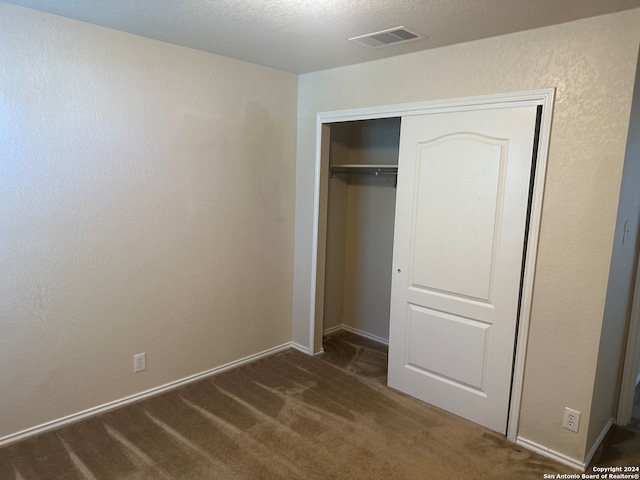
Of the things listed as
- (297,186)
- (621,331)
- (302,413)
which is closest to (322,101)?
(297,186)

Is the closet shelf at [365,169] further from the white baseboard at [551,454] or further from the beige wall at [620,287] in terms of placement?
the white baseboard at [551,454]

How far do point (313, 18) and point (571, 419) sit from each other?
2.59 m

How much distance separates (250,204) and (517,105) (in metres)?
2.01

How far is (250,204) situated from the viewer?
3473 mm

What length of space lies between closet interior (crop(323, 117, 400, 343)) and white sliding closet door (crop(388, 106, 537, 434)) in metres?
0.93

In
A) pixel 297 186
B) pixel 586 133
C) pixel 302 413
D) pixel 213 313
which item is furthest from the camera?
pixel 297 186

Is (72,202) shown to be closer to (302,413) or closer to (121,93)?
(121,93)

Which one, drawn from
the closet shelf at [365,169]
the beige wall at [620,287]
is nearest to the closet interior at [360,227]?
the closet shelf at [365,169]

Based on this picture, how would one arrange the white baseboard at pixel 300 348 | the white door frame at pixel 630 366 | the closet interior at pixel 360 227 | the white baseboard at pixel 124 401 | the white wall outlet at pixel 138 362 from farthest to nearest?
the closet interior at pixel 360 227 < the white baseboard at pixel 300 348 < the white wall outlet at pixel 138 362 < the white door frame at pixel 630 366 < the white baseboard at pixel 124 401

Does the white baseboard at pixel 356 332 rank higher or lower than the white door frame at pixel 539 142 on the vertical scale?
lower

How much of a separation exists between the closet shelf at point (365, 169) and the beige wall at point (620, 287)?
1.66m

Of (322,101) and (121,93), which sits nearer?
(121,93)

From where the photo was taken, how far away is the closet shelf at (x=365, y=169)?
373cm

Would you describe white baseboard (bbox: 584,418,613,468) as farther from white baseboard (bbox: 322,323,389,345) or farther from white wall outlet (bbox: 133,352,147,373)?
white wall outlet (bbox: 133,352,147,373)
